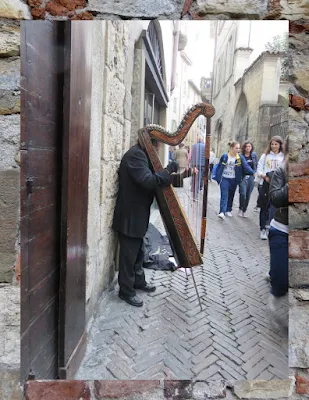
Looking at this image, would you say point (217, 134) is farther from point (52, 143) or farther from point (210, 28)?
point (52, 143)

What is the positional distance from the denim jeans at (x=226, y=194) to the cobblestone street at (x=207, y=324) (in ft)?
0.10

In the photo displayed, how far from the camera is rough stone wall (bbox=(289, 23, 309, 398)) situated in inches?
66.9

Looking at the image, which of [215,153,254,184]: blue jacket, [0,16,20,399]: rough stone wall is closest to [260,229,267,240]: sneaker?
[215,153,254,184]: blue jacket

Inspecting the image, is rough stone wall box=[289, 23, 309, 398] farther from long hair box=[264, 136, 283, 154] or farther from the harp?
the harp

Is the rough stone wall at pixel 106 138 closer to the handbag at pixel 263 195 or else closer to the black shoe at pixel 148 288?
the black shoe at pixel 148 288

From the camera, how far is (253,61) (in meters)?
1.64

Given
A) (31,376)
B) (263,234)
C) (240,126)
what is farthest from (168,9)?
(31,376)

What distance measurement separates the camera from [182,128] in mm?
1537

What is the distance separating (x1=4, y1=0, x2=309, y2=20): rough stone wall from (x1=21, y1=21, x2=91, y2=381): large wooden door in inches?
5.8

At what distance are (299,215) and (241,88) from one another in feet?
1.98

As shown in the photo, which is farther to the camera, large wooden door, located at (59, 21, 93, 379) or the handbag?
the handbag

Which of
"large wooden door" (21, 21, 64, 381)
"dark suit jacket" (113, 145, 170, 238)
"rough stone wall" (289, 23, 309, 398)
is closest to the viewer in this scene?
"large wooden door" (21, 21, 64, 381)

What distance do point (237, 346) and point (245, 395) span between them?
284mm

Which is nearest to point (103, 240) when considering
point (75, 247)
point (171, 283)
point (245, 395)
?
point (75, 247)
